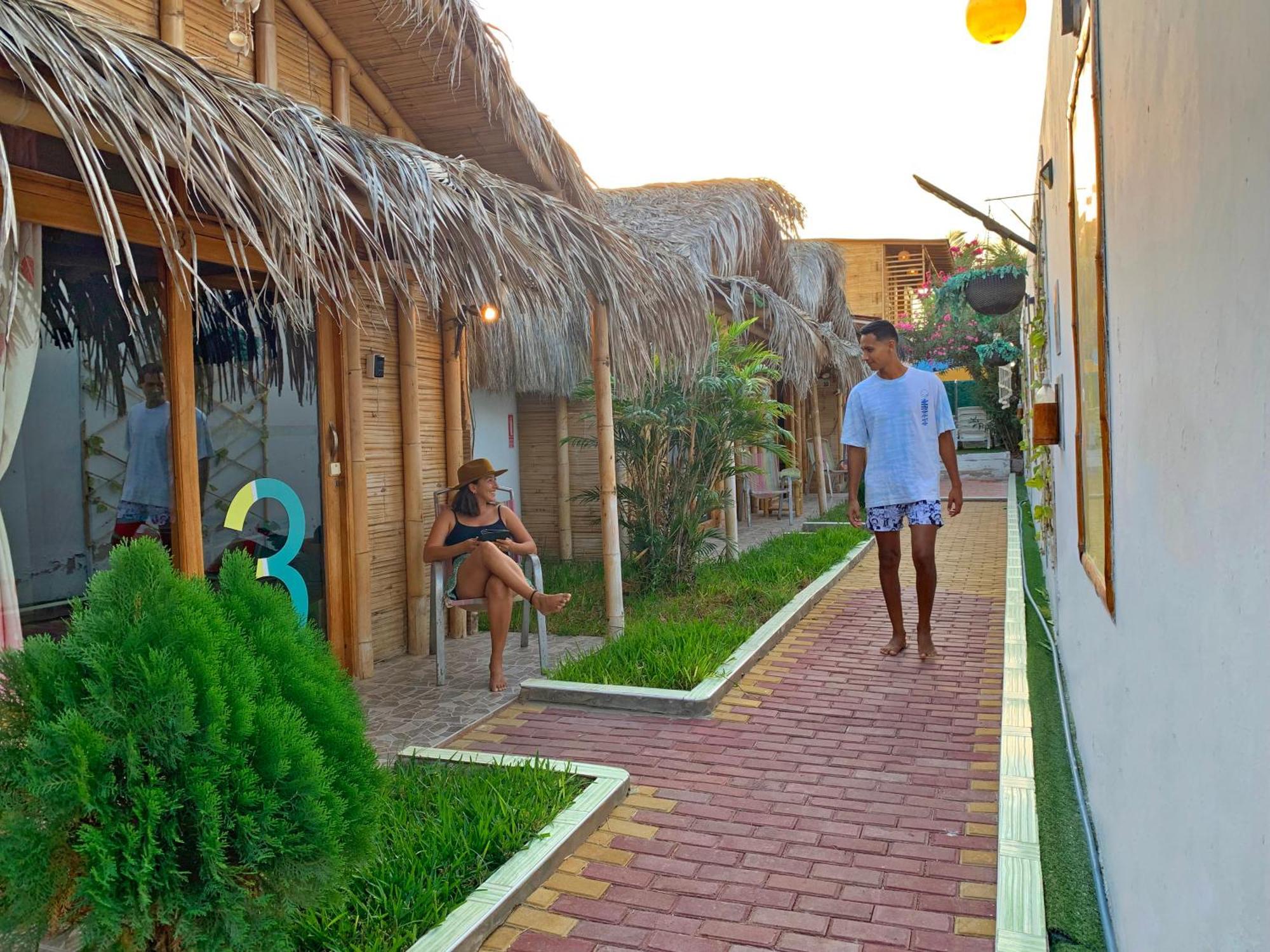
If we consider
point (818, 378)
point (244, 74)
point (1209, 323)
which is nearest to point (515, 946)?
point (1209, 323)

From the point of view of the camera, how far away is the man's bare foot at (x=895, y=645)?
5469mm

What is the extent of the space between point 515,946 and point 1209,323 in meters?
2.22

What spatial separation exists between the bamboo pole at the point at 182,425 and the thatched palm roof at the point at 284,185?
277mm

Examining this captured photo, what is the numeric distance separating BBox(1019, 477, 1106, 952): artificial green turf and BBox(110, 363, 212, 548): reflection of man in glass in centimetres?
368

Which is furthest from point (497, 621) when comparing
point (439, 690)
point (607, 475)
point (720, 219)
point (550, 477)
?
point (720, 219)

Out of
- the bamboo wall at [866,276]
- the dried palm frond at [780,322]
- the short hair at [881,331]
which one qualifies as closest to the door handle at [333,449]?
the short hair at [881,331]

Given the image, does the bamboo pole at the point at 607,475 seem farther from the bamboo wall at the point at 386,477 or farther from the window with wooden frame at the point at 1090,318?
the window with wooden frame at the point at 1090,318

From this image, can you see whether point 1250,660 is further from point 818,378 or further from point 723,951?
point 818,378

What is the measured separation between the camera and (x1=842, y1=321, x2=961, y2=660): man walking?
5.17 metres

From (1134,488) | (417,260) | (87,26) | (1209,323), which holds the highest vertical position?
(87,26)

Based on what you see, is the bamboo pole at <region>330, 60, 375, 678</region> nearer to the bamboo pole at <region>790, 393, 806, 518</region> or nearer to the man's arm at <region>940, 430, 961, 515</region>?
the man's arm at <region>940, 430, 961, 515</region>

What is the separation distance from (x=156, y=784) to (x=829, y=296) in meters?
15.4

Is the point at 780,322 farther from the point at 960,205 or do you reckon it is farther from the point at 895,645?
the point at 895,645

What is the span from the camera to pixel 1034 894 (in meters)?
2.58
